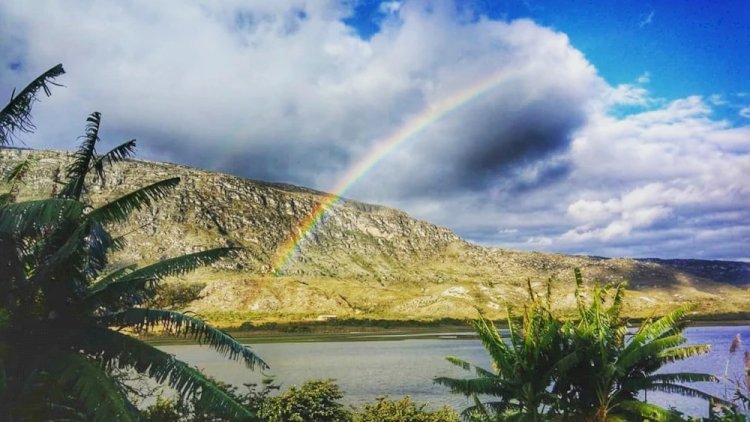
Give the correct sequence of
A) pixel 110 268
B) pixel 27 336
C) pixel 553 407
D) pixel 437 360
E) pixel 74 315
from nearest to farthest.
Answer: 1. pixel 27 336
2. pixel 74 315
3. pixel 110 268
4. pixel 553 407
5. pixel 437 360

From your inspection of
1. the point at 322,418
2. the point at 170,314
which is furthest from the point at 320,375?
the point at 170,314

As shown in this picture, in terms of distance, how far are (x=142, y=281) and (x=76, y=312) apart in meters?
1.76

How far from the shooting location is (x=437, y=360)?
89.8 metres

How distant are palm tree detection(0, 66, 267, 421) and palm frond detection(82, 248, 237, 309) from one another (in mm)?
28

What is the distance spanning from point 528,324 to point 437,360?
232ft

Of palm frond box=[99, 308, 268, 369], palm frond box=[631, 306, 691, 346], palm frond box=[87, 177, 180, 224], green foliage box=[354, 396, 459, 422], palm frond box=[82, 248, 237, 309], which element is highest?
palm frond box=[87, 177, 180, 224]

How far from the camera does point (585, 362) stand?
21766 millimetres

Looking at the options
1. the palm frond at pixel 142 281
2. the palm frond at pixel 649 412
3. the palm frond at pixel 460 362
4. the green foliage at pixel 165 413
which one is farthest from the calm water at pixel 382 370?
the palm frond at pixel 649 412

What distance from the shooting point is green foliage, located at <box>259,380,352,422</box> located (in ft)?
71.3

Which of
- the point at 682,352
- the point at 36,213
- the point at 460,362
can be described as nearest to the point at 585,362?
the point at 682,352

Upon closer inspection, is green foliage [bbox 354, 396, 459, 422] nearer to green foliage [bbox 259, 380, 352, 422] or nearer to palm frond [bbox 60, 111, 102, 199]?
green foliage [bbox 259, 380, 352, 422]

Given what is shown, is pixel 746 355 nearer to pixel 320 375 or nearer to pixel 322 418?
pixel 322 418

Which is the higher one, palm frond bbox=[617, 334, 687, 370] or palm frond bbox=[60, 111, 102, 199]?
palm frond bbox=[60, 111, 102, 199]

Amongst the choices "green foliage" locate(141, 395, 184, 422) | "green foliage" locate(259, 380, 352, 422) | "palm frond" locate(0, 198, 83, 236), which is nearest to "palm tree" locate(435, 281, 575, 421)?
"green foliage" locate(259, 380, 352, 422)
